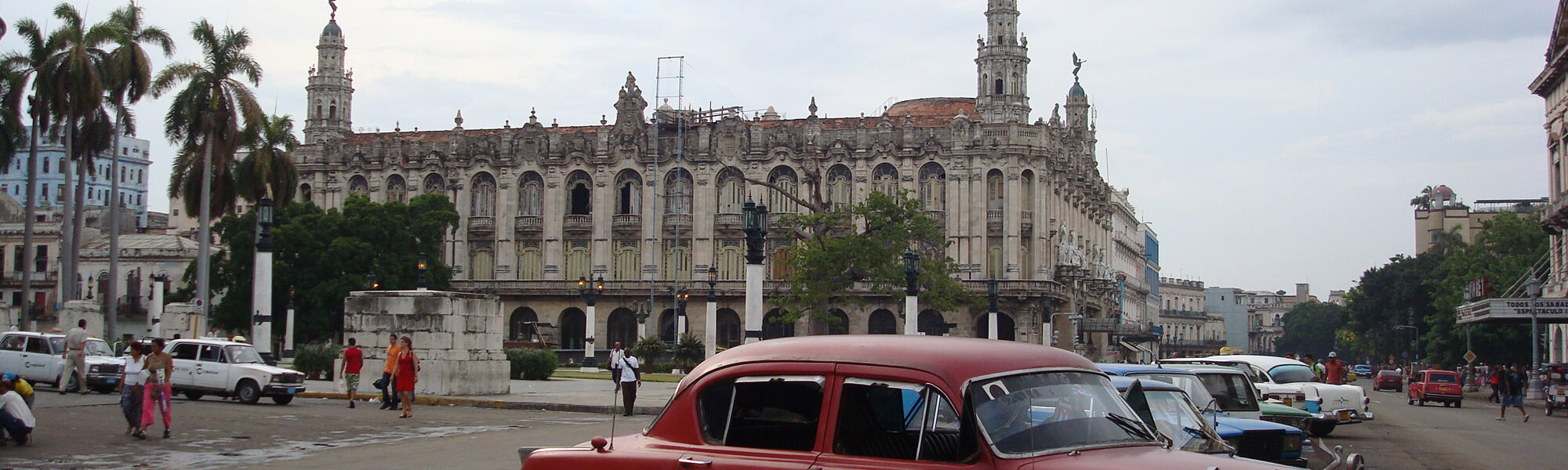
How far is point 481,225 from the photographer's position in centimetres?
7544

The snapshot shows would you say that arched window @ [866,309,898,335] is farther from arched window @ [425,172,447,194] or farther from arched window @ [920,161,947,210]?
arched window @ [425,172,447,194]

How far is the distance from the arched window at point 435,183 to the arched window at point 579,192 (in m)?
7.33

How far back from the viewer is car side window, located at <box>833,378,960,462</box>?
6.21 metres

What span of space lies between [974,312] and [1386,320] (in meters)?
46.8

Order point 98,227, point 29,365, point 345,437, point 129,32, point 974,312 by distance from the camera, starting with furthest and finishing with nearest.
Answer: point 98,227 → point 974,312 → point 129,32 → point 29,365 → point 345,437

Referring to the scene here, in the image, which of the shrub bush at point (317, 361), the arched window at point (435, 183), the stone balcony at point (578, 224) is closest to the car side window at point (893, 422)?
the shrub bush at point (317, 361)

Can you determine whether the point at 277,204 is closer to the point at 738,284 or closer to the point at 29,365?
the point at 738,284

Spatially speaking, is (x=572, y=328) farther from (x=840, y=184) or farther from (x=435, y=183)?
(x=840, y=184)

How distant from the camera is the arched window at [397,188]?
7756 centimetres

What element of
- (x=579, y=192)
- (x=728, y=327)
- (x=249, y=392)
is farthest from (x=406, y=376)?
(x=579, y=192)

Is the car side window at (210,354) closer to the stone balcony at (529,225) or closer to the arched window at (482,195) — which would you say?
the stone balcony at (529,225)

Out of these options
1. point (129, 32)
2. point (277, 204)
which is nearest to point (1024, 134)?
point (277, 204)

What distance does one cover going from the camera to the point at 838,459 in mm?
6363

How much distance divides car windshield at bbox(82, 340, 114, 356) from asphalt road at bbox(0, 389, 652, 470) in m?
2.71
